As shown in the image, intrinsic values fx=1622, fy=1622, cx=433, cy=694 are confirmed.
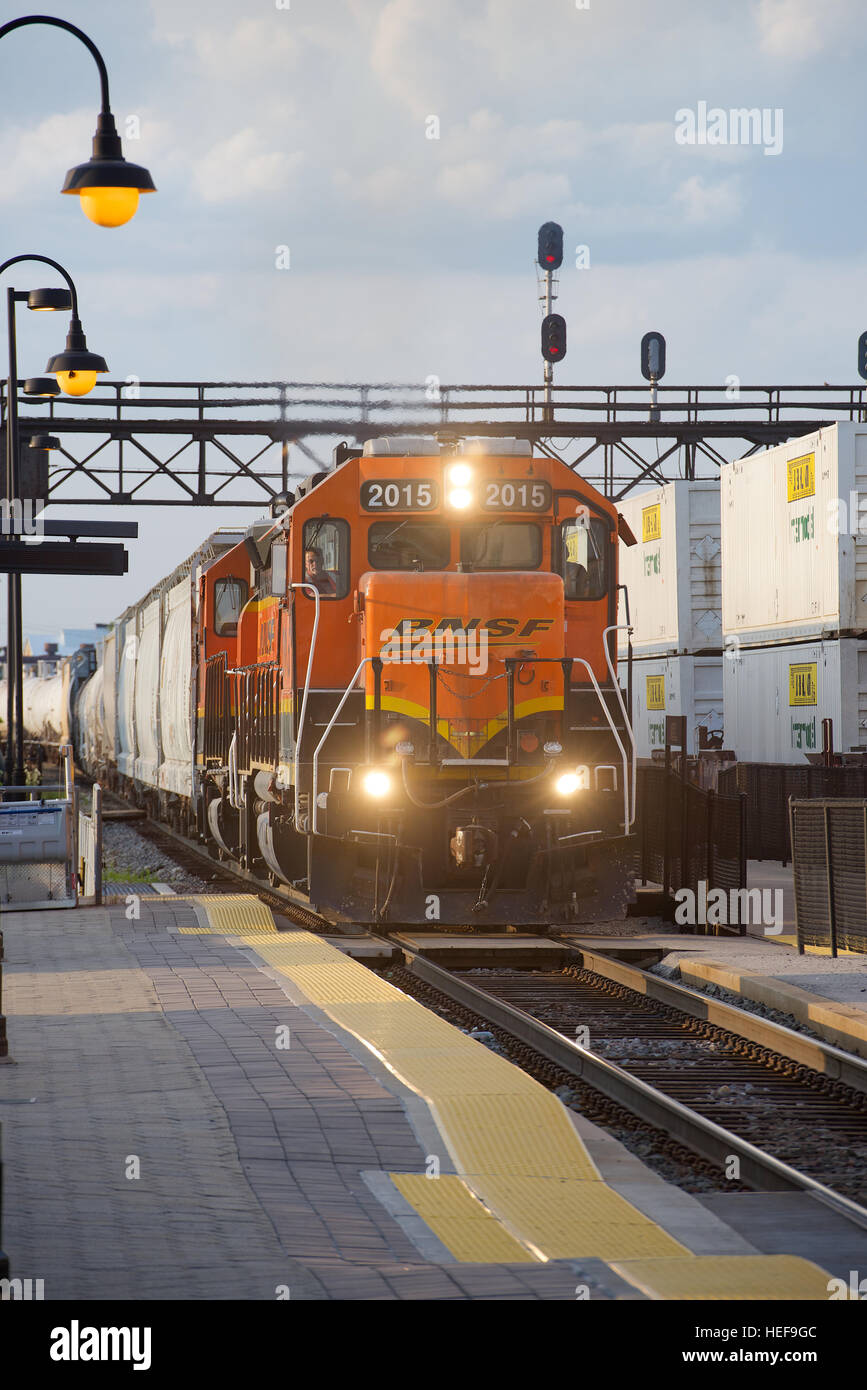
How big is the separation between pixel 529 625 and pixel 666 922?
4.01 m

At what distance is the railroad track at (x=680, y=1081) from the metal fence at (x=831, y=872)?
1993mm

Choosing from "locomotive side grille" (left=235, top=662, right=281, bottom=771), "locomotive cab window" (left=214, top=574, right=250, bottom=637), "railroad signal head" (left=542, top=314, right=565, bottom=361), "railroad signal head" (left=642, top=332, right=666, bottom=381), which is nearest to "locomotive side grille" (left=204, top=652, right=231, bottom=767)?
"locomotive cab window" (left=214, top=574, right=250, bottom=637)

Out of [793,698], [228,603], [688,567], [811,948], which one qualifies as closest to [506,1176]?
[811,948]

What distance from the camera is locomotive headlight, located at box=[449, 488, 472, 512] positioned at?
13.9 meters

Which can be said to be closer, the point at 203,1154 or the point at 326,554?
the point at 203,1154

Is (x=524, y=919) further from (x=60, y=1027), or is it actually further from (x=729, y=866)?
(x=60, y=1027)

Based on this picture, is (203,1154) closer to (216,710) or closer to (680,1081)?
(680,1081)

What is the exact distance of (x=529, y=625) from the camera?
13781mm

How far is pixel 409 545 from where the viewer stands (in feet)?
46.3

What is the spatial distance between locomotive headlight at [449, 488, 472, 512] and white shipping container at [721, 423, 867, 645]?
954 centimetres

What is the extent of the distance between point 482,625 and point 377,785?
5.30 feet

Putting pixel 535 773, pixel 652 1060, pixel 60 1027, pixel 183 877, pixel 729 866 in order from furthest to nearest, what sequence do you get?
pixel 183 877, pixel 729 866, pixel 535 773, pixel 652 1060, pixel 60 1027


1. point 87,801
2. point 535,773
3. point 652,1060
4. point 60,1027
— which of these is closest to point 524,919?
point 535,773
